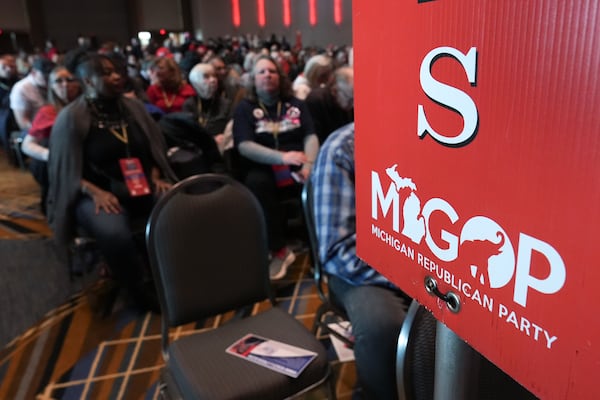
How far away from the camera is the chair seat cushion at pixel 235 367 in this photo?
4.16 feet

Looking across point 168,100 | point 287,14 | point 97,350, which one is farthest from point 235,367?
point 287,14

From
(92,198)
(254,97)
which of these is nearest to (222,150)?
(254,97)

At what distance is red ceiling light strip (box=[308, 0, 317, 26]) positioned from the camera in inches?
424

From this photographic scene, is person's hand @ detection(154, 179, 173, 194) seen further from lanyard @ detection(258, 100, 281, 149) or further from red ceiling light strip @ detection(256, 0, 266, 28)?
red ceiling light strip @ detection(256, 0, 266, 28)

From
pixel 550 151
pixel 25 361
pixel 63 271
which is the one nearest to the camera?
pixel 550 151

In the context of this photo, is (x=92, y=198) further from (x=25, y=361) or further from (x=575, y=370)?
(x=575, y=370)

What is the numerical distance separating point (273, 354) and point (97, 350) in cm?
112

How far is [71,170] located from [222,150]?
1172mm

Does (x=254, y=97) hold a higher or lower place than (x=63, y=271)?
higher

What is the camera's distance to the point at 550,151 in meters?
0.30

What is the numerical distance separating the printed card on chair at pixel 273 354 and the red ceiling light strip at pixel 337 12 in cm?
948

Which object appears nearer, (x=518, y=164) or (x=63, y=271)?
(x=518, y=164)

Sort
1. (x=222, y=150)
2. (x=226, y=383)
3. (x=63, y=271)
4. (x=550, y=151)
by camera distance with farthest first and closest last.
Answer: (x=222, y=150)
(x=63, y=271)
(x=226, y=383)
(x=550, y=151)

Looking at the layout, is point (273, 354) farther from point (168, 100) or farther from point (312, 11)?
point (312, 11)
